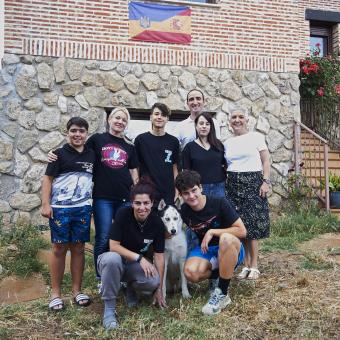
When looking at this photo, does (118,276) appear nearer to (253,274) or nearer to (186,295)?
(186,295)

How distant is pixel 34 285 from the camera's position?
4.57 meters

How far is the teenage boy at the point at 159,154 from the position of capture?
13.8 feet

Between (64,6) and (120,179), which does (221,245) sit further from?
(64,6)

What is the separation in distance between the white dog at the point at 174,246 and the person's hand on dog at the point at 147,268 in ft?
0.97

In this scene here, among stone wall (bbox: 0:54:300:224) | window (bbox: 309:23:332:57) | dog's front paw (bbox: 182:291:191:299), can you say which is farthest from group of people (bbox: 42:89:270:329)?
window (bbox: 309:23:332:57)

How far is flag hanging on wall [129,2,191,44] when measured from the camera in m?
7.31

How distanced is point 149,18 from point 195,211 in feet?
15.5

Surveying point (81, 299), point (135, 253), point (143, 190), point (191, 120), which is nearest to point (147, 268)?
point (135, 253)

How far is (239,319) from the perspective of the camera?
3.37 metres

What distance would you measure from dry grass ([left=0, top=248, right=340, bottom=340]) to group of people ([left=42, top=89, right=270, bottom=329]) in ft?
0.42

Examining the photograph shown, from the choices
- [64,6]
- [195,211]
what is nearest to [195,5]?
[64,6]

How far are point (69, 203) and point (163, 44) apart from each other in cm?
459

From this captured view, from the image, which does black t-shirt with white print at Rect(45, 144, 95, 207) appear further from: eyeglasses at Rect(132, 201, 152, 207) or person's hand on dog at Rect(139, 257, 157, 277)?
person's hand on dog at Rect(139, 257, 157, 277)

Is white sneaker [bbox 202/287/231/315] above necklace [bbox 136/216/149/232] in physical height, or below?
below
